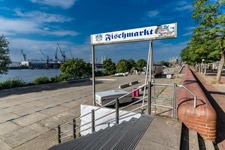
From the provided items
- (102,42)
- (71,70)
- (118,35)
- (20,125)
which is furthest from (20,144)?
(71,70)

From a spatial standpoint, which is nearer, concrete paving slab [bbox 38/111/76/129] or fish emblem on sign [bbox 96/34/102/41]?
concrete paving slab [bbox 38/111/76/129]

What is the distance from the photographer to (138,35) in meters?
5.09

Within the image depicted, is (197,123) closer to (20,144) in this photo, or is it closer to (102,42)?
(102,42)

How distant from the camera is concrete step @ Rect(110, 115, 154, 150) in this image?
2.27 meters

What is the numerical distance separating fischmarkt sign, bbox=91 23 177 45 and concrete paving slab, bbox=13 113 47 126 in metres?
5.43

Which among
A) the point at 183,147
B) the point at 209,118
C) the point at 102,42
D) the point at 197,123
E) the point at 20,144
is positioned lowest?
the point at 20,144

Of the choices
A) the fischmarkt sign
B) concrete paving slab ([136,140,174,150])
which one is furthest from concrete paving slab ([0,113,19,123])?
concrete paving slab ([136,140,174,150])

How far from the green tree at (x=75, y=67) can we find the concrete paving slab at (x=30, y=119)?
19.6 metres

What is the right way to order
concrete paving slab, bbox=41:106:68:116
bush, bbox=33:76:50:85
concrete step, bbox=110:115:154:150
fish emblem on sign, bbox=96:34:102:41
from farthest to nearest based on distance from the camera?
bush, bbox=33:76:50:85
concrete paving slab, bbox=41:106:68:116
fish emblem on sign, bbox=96:34:102:41
concrete step, bbox=110:115:154:150

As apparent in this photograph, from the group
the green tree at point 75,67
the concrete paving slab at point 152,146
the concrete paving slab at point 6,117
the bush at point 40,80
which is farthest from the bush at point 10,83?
the concrete paving slab at point 152,146

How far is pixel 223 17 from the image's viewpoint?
1073cm

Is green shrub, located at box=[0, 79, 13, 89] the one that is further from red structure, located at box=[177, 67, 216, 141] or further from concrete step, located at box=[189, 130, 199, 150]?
concrete step, located at box=[189, 130, 199, 150]

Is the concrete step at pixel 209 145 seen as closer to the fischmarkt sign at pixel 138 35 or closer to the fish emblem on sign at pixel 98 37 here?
the fischmarkt sign at pixel 138 35

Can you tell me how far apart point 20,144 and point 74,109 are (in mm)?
3645
